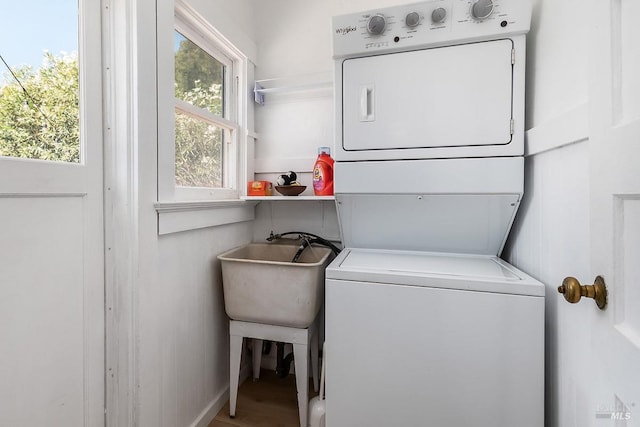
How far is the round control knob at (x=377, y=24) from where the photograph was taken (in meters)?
1.32

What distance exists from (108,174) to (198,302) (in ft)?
2.70

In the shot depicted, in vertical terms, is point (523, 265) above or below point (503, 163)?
below

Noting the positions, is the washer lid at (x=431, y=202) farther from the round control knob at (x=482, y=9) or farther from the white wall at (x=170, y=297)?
the white wall at (x=170, y=297)

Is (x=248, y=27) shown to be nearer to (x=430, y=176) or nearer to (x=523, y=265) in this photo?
(x=430, y=176)

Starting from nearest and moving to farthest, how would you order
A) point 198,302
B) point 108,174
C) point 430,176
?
point 108,174, point 430,176, point 198,302

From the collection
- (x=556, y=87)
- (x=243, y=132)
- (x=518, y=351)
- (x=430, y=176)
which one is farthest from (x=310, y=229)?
(x=556, y=87)

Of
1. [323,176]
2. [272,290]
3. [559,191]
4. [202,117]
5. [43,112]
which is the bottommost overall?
[272,290]

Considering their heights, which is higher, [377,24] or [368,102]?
[377,24]

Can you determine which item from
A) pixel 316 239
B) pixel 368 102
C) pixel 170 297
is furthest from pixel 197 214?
pixel 368 102

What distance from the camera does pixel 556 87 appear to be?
1037 millimetres

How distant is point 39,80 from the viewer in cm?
98

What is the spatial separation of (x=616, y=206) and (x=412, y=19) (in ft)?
3.72

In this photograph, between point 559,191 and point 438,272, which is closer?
point 559,191

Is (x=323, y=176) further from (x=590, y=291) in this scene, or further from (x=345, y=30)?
(x=590, y=291)
